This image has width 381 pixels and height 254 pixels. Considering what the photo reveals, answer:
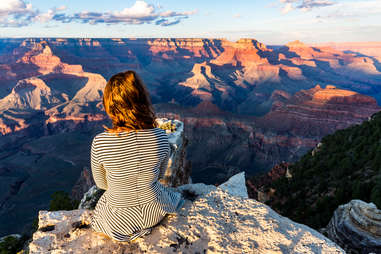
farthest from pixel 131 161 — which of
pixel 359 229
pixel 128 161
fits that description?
pixel 359 229

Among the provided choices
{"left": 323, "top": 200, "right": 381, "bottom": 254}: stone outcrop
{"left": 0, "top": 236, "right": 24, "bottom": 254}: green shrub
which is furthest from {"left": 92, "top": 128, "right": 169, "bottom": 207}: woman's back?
{"left": 0, "top": 236, "right": 24, "bottom": 254}: green shrub

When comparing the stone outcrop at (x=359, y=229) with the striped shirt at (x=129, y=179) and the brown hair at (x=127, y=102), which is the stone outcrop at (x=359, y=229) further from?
the brown hair at (x=127, y=102)

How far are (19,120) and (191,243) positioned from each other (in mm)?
115933

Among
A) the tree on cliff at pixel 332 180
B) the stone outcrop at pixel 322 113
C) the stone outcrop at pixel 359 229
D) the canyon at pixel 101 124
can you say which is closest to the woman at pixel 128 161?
the stone outcrop at pixel 359 229

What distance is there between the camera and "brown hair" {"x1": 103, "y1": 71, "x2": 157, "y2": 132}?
3139 mm

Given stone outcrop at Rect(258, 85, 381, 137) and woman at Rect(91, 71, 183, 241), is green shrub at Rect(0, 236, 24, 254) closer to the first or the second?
woman at Rect(91, 71, 183, 241)

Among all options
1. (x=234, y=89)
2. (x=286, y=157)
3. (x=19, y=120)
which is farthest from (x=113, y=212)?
(x=234, y=89)

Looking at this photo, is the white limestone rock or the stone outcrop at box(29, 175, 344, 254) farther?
the white limestone rock

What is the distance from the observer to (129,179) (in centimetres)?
351

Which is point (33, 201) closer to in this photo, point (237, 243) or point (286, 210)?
point (286, 210)

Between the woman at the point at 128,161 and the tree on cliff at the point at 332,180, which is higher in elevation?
the woman at the point at 128,161

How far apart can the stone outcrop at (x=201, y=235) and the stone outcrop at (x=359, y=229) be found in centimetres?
468

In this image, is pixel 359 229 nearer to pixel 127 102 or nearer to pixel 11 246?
pixel 127 102

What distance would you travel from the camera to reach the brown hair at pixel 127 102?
314 cm
